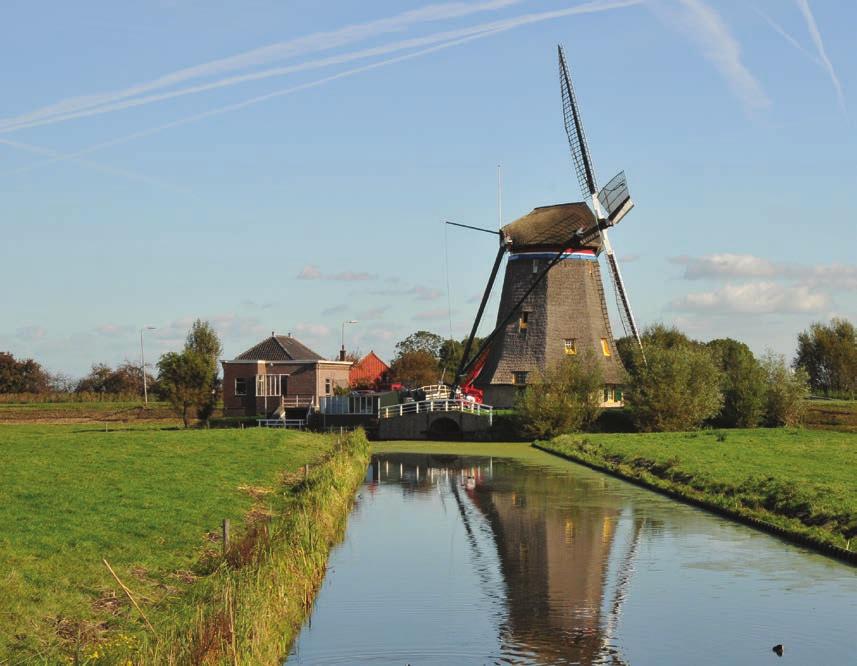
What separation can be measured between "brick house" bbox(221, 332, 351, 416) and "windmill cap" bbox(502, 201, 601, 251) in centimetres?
1762

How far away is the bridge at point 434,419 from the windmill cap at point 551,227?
1047 centimetres

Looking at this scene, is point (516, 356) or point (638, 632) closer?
point (638, 632)

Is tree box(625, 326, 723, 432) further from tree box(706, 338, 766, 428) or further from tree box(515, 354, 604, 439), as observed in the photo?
tree box(515, 354, 604, 439)

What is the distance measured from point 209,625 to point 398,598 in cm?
679

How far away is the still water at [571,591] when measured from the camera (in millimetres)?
14945

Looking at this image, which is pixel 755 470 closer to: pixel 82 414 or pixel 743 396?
pixel 743 396

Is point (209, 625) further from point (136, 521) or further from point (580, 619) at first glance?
point (136, 521)

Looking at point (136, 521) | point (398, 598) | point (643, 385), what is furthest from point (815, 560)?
point (643, 385)

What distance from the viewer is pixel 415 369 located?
115 meters

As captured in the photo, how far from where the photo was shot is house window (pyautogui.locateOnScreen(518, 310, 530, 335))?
230 ft

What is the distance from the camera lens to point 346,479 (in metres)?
31.3

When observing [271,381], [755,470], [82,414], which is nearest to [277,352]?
[271,381]

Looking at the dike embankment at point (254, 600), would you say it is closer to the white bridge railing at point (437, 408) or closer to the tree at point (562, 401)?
the tree at point (562, 401)

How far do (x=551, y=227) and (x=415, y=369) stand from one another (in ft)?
156
